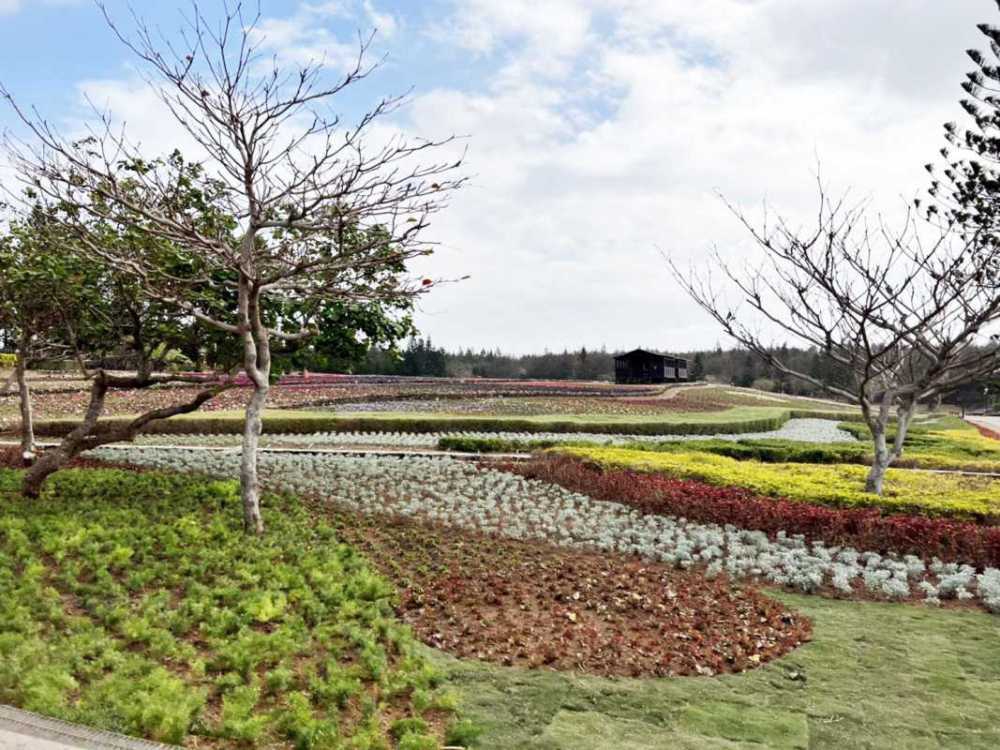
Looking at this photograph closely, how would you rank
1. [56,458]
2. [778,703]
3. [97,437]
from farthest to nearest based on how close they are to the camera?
[97,437]
[56,458]
[778,703]

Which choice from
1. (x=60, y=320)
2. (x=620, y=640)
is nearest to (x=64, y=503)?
(x=60, y=320)

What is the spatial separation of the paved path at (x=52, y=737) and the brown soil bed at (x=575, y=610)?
2246 mm

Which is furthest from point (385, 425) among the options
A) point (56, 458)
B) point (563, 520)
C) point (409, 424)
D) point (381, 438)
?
point (56, 458)

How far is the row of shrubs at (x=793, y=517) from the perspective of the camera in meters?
7.97

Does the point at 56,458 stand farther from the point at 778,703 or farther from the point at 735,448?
the point at 735,448

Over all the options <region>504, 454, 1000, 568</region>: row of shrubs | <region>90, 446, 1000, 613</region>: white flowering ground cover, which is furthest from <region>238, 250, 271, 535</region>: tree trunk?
<region>504, 454, 1000, 568</region>: row of shrubs

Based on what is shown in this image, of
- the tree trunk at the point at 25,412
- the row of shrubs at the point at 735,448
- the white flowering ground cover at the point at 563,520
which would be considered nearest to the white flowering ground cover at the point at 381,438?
the row of shrubs at the point at 735,448

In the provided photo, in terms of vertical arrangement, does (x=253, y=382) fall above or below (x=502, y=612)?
above

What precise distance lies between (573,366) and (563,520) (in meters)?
55.8

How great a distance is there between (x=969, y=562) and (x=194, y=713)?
7475 millimetres

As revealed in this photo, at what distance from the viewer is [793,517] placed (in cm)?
889

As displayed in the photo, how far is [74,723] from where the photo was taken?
368 cm

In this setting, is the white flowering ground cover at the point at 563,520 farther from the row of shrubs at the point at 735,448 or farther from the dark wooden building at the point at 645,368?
the dark wooden building at the point at 645,368

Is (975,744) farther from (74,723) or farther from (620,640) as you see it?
(74,723)
